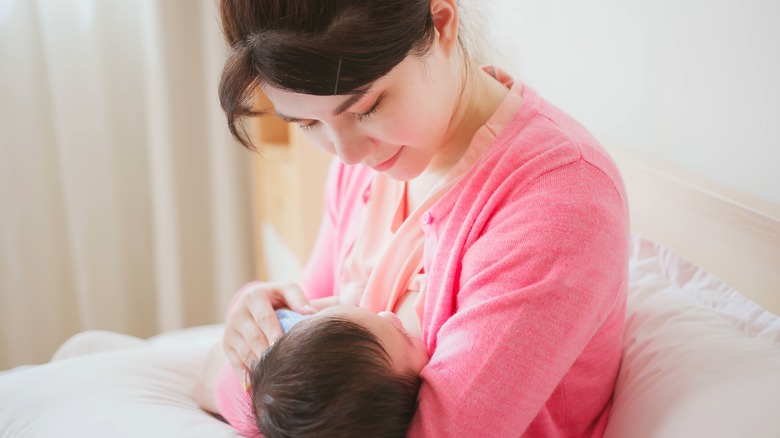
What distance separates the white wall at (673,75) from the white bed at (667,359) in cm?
6

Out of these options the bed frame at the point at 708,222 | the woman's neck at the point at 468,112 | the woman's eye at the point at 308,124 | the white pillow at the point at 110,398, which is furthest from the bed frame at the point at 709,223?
the white pillow at the point at 110,398

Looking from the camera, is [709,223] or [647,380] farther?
[709,223]

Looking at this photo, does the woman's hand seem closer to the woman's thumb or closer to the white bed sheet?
the woman's thumb

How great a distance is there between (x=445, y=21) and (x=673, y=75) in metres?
0.45

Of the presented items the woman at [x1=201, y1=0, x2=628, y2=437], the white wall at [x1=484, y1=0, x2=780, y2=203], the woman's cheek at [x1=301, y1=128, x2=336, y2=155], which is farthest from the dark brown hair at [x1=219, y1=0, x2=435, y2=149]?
the white wall at [x1=484, y1=0, x2=780, y2=203]

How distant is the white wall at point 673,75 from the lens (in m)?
0.91

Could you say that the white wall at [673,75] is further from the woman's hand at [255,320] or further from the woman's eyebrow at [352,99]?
the woman's hand at [255,320]

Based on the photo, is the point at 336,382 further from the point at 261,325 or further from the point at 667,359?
the point at 667,359

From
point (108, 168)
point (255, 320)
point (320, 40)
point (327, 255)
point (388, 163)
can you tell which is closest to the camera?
point (320, 40)

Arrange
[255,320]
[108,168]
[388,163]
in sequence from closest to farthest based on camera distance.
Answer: [388,163] → [255,320] → [108,168]

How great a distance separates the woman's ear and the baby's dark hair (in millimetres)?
367

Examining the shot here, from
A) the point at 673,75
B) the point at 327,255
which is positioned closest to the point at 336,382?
the point at 327,255

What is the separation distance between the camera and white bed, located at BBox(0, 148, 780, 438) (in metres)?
0.76

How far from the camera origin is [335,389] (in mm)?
754
